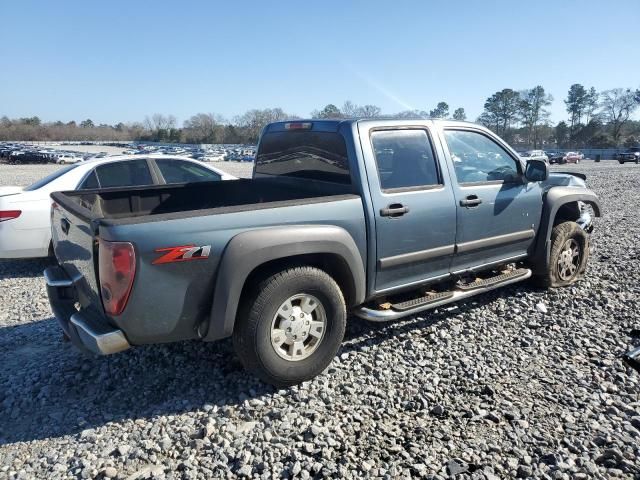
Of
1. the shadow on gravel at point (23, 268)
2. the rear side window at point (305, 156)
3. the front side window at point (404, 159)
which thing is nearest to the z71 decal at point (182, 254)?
the rear side window at point (305, 156)

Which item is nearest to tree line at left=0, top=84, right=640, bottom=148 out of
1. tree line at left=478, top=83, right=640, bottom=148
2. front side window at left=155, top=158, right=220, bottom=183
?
tree line at left=478, top=83, right=640, bottom=148

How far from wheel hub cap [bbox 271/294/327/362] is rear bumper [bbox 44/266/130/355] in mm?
1009

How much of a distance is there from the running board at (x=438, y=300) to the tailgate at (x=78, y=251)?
6.53 ft

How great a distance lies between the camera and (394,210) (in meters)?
3.88

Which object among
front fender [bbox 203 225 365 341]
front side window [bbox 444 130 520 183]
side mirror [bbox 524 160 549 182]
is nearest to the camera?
front fender [bbox 203 225 365 341]

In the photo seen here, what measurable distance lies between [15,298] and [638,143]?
88.3 meters

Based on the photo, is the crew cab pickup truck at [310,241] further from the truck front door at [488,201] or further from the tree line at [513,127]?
the tree line at [513,127]

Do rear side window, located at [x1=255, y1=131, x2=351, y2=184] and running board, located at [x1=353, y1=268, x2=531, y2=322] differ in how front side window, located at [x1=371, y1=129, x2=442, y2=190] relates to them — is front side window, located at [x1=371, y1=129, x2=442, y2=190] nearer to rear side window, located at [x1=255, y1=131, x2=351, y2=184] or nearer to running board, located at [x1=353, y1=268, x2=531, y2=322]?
rear side window, located at [x1=255, y1=131, x2=351, y2=184]

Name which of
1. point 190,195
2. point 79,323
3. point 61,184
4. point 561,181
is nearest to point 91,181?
point 61,184

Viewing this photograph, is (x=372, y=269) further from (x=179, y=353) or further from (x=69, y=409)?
(x=69, y=409)

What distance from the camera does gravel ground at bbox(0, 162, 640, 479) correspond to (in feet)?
9.08

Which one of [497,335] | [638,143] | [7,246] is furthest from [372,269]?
[638,143]

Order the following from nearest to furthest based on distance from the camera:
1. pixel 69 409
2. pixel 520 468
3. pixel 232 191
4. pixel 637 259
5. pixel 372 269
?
pixel 520 468
pixel 69 409
pixel 372 269
pixel 232 191
pixel 637 259

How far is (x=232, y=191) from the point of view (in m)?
5.05
